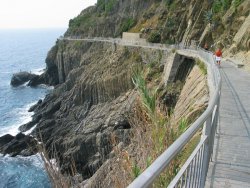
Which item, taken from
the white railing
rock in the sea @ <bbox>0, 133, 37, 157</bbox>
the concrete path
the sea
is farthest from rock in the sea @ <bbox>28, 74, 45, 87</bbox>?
the white railing

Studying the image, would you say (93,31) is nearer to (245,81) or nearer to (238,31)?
(238,31)

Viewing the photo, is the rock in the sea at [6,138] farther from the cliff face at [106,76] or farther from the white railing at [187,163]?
the white railing at [187,163]

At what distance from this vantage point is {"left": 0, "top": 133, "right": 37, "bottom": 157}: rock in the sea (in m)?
47.9

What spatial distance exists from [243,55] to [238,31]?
7.11 metres

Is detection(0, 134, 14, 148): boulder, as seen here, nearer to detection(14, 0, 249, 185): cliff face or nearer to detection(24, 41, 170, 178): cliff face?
detection(24, 41, 170, 178): cliff face

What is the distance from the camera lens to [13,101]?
81.8 metres

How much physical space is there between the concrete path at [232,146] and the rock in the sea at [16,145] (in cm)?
3574

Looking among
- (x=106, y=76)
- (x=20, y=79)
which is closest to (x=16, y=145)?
Result: (x=106, y=76)

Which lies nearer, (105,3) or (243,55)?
(243,55)

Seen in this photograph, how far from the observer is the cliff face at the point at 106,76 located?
4056cm

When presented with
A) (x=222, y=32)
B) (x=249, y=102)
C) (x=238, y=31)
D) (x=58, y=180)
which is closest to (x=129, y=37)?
(x=222, y=32)

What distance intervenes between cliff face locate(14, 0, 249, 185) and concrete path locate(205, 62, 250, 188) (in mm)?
13768

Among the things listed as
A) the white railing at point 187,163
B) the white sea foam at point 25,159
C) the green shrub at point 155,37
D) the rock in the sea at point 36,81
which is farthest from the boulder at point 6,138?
the white railing at point 187,163

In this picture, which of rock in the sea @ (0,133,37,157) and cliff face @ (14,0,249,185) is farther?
rock in the sea @ (0,133,37,157)
